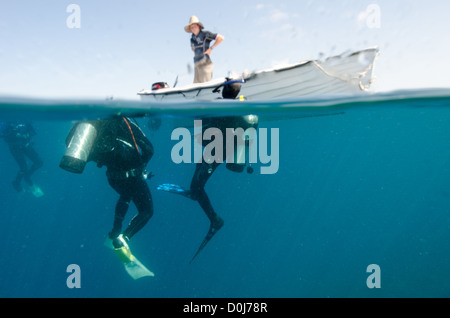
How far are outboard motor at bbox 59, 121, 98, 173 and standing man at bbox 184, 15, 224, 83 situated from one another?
4802 mm

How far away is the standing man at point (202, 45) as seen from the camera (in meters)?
8.27

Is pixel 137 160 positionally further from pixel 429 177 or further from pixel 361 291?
pixel 429 177

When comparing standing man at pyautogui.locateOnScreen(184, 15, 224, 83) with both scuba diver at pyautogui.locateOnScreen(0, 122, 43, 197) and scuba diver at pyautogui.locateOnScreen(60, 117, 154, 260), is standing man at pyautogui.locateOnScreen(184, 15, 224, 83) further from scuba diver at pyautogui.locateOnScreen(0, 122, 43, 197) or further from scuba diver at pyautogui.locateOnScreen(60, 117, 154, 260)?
scuba diver at pyautogui.locateOnScreen(0, 122, 43, 197)

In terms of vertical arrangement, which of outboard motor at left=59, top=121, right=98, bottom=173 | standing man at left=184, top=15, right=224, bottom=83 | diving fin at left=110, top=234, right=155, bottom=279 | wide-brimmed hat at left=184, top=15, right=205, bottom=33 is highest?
wide-brimmed hat at left=184, top=15, right=205, bottom=33

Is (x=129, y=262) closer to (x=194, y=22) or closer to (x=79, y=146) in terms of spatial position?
(x=79, y=146)

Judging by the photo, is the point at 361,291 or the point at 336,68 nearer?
the point at 336,68

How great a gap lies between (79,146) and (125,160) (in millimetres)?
1137

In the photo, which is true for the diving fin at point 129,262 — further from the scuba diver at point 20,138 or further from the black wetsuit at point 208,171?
the scuba diver at point 20,138

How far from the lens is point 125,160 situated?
564 cm

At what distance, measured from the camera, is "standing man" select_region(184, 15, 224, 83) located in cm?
827

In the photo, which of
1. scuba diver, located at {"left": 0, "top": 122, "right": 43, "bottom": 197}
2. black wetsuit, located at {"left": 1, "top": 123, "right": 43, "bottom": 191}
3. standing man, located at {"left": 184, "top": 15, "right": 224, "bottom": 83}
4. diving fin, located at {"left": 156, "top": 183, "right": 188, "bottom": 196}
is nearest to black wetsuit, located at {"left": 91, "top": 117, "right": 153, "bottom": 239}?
diving fin, located at {"left": 156, "top": 183, "right": 188, "bottom": 196}

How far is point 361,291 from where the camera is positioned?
12.4 meters
